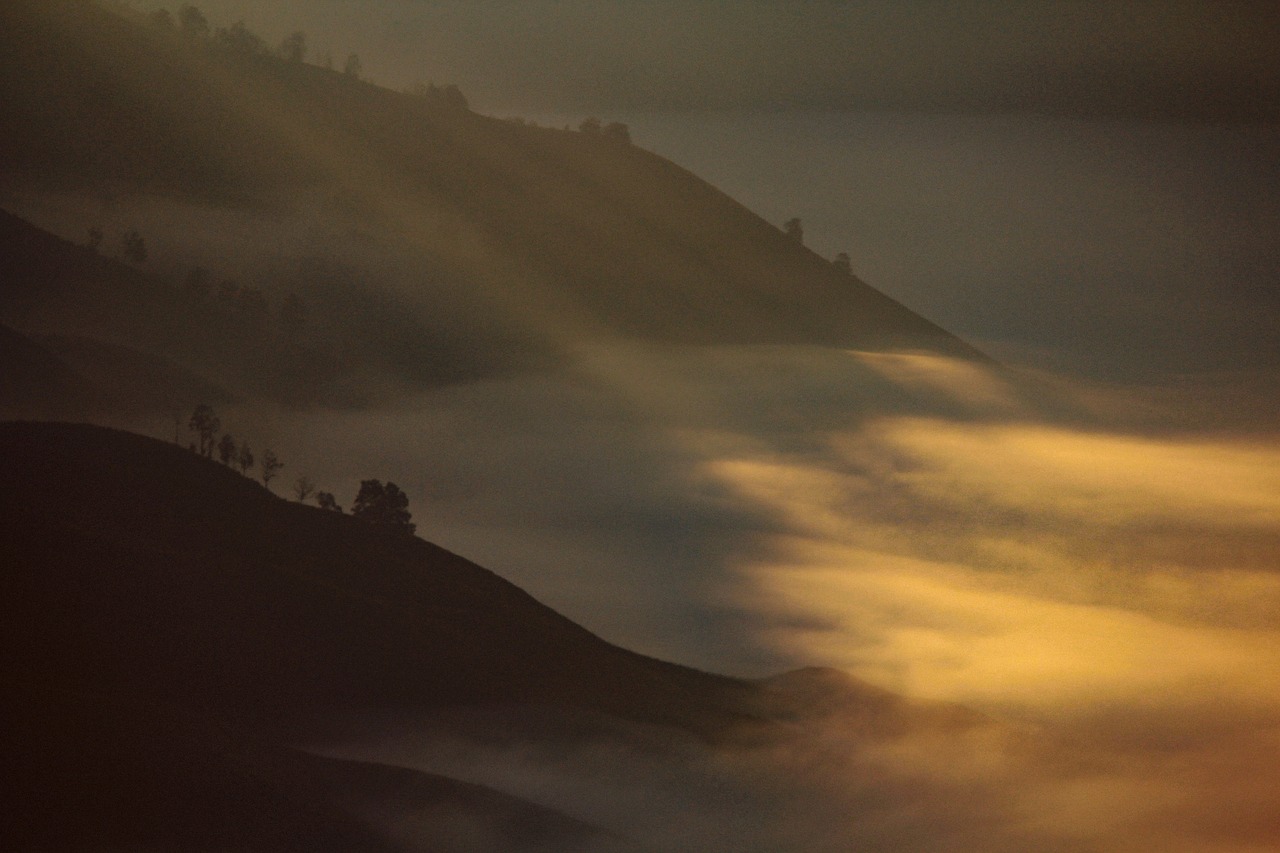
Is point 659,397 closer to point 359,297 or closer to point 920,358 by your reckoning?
point 359,297

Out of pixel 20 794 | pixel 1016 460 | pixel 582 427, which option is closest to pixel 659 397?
pixel 582 427

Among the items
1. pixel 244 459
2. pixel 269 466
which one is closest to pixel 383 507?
pixel 269 466

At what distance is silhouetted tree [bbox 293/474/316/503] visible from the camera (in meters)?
44.2

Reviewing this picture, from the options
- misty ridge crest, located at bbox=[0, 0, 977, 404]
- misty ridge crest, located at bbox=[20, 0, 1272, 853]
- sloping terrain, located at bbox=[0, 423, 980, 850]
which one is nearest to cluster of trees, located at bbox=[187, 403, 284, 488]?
misty ridge crest, located at bbox=[20, 0, 1272, 853]

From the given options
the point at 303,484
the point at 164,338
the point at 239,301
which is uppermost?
the point at 239,301

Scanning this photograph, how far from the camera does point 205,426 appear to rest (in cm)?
4300

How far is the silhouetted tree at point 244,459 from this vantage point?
141 ft

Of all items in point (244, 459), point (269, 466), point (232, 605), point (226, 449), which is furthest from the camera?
point (269, 466)

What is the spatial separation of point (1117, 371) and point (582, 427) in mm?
53553

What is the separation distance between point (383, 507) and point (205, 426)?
6816 mm

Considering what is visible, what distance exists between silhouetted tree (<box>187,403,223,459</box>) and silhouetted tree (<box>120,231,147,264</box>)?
6.28m

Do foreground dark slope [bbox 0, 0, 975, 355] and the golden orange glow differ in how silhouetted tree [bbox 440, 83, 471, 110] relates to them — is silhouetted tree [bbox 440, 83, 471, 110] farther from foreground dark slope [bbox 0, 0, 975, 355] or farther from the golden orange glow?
the golden orange glow

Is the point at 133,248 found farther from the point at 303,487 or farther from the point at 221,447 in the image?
the point at 303,487

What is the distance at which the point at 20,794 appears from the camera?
30734 mm
